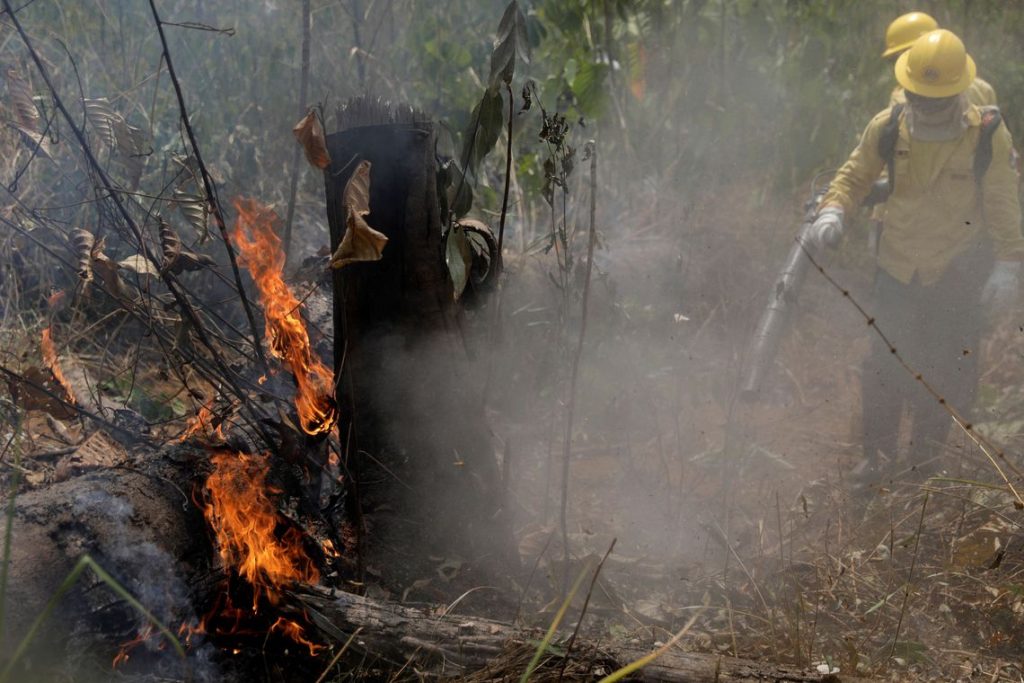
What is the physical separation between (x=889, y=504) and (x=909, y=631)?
3.42ft

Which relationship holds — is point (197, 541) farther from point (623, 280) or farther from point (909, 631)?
point (623, 280)

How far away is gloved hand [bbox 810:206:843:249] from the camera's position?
14.7 ft

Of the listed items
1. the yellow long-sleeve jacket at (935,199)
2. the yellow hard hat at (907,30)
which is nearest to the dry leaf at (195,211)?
the yellow long-sleeve jacket at (935,199)

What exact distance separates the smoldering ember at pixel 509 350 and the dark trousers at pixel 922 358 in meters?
0.02

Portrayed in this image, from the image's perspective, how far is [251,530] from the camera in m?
2.71

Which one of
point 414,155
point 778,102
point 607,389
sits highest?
point 414,155

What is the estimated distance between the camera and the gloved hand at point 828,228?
4469mm

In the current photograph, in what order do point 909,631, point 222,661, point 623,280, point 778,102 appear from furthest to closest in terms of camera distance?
point 778,102 < point 623,280 < point 909,631 < point 222,661

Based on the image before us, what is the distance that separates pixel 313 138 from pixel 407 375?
2.99ft

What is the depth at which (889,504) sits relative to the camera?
412 cm

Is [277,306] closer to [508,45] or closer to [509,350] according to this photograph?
[508,45]

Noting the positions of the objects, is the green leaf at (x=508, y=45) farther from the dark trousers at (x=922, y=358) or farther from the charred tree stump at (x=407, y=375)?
the dark trousers at (x=922, y=358)

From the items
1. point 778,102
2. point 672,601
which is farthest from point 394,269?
point 778,102

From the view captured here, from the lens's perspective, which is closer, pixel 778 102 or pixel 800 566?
pixel 800 566
